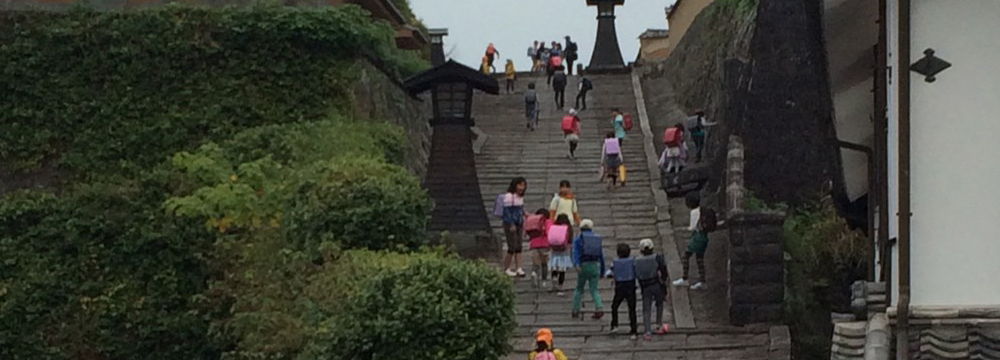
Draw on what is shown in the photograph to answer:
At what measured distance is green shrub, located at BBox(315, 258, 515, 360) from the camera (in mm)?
15945

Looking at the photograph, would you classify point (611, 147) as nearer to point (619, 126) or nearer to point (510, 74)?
point (619, 126)

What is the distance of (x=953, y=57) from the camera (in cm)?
1411

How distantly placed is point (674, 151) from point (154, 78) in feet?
26.1

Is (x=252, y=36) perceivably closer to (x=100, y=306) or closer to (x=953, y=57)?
(x=100, y=306)

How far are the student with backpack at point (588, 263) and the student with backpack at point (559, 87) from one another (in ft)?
53.0

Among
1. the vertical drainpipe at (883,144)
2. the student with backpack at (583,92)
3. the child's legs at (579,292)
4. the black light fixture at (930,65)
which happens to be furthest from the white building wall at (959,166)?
the student with backpack at (583,92)

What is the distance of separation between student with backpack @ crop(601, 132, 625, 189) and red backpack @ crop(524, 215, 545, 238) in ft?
20.4

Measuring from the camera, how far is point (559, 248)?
2131 cm

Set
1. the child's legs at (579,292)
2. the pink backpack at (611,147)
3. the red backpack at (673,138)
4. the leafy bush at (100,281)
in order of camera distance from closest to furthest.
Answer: the child's legs at (579,292) → the leafy bush at (100,281) → the red backpack at (673,138) → the pink backpack at (611,147)

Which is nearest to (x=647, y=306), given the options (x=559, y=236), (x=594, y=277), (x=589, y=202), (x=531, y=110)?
(x=594, y=277)

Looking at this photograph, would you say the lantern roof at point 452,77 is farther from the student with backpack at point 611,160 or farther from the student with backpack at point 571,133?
the student with backpack at point 571,133

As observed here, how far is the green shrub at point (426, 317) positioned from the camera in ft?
52.3

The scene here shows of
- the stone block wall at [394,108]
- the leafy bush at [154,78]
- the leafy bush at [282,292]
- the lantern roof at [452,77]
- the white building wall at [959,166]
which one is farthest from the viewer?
the stone block wall at [394,108]

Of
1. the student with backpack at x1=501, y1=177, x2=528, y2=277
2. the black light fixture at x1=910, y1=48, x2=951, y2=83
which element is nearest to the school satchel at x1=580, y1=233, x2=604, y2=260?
the student with backpack at x1=501, y1=177, x2=528, y2=277
